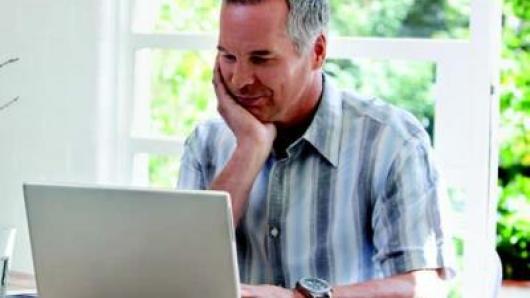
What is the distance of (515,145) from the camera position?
4.73m

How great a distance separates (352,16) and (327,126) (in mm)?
794

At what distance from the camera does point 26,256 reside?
9.16 ft

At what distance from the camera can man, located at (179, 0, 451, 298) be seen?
1.79 m

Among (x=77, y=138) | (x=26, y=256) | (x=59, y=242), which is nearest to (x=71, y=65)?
(x=77, y=138)

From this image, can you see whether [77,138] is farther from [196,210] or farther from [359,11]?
[196,210]

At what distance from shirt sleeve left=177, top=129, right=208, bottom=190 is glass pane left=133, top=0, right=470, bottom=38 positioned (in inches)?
26.3

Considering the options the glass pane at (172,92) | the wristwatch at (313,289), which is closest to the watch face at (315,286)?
the wristwatch at (313,289)

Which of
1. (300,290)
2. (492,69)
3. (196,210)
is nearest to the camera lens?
(196,210)

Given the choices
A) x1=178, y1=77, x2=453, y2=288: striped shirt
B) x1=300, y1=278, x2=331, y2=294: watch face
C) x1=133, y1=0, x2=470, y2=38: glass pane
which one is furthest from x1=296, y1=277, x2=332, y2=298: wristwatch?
x1=133, y1=0, x2=470, y2=38: glass pane

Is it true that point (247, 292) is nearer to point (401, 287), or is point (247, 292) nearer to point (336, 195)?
point (401, 287)

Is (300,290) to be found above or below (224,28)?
below

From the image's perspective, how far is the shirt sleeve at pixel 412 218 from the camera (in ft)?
5.66

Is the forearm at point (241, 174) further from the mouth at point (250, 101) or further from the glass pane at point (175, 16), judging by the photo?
the glass pane at point (175, 16)

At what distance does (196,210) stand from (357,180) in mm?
609
